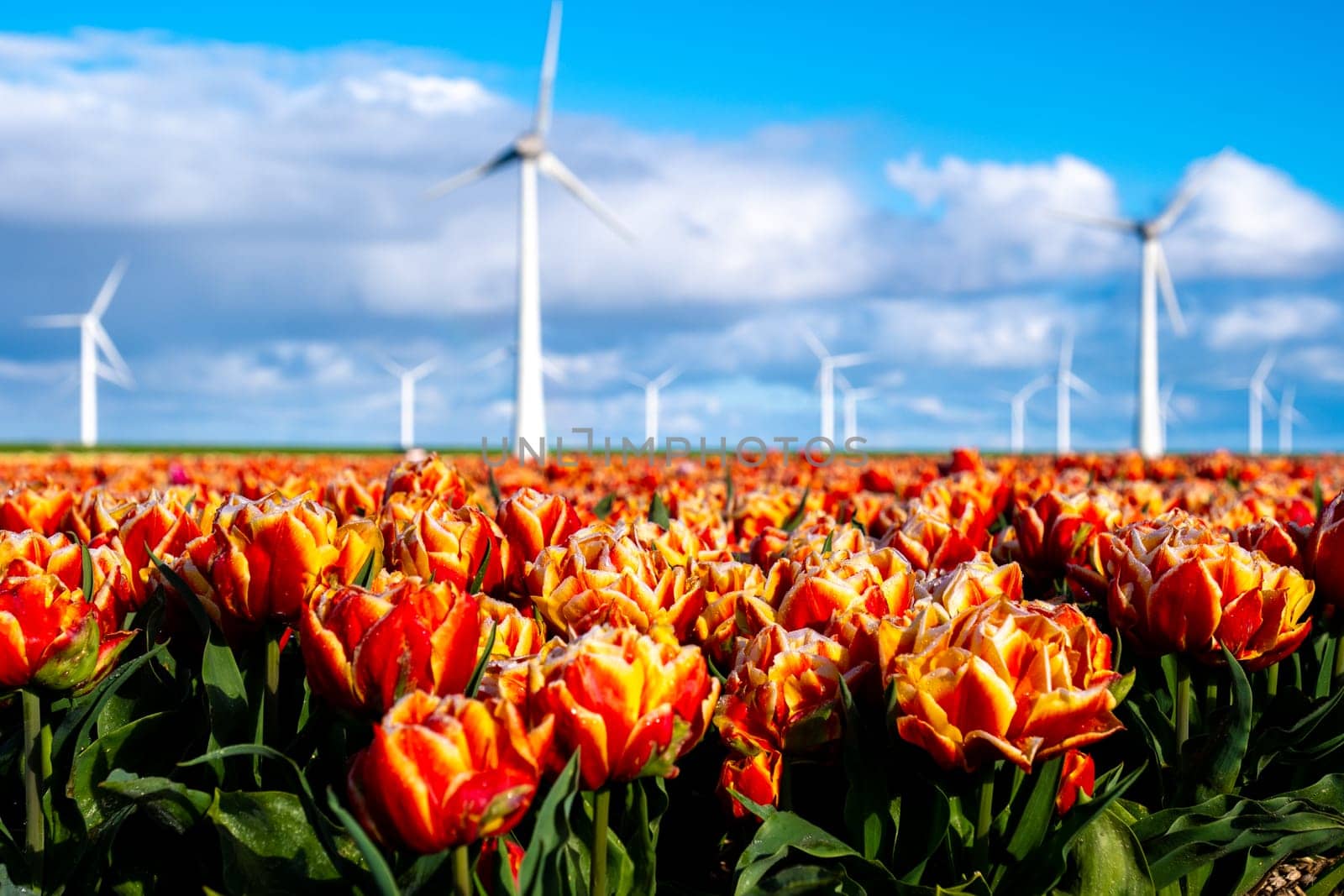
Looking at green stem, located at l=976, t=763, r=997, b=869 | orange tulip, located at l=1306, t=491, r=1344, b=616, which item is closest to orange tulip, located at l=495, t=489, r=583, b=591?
green stem, located at l=976, t=763, r=997, b=869

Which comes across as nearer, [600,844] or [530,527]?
[600,844]

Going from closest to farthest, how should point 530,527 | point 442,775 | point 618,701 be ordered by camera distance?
point 442,775 < point 618,701 < point 530,527

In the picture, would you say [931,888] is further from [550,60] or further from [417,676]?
[550,60]

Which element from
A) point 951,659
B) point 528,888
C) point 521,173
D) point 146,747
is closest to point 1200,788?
point 951,659

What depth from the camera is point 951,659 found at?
183 centimetres

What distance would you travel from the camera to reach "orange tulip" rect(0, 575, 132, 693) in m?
2.03

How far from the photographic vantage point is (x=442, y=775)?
1.46m

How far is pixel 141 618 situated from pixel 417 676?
4.35 ft

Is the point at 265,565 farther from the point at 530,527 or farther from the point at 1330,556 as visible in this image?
the point at 1330,556

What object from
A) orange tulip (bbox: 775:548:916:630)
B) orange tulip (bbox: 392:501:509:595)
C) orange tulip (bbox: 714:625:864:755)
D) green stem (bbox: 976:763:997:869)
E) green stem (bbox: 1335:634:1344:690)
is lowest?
green stem (bbox: 976:763:997:869)

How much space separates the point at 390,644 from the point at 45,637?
2.60ft

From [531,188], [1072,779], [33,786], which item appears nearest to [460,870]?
[33,786]

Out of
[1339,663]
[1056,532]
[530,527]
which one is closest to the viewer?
[530,527]

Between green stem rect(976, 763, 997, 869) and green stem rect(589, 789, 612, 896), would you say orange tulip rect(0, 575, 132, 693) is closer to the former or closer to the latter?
green stem rect(589, 789, 612, 896)
